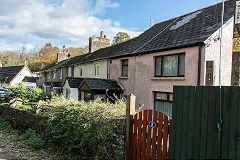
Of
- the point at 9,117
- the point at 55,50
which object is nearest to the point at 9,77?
the point at 55,50

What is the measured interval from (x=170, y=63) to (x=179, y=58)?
2.30 feet

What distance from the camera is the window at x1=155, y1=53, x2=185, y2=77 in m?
10.6

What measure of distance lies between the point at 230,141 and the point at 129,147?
2690 millimetres

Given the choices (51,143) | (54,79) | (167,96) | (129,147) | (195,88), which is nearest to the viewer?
(195,88)

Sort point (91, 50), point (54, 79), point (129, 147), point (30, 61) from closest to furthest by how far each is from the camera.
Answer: point (129, 147) → point (91, 50) → point (54, 79) → point (30, 61)

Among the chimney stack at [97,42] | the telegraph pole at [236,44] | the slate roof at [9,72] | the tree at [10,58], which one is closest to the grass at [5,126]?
the telegraph pole at [236,44]

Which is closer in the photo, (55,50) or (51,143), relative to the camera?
(51,143)

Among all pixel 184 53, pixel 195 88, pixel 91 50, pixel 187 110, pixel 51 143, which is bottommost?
pixel 51 143

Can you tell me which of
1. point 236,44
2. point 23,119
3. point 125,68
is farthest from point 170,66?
point 23,119

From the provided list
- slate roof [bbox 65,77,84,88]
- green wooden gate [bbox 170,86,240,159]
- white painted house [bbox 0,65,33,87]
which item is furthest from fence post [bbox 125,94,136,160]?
white painted house [bbox 0,65,33,87]

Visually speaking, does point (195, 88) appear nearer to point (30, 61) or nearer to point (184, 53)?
point (184, 53)

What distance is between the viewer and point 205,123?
342 centimetres

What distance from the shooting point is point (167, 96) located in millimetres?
11188

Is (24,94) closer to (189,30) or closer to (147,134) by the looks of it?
(189,30)
